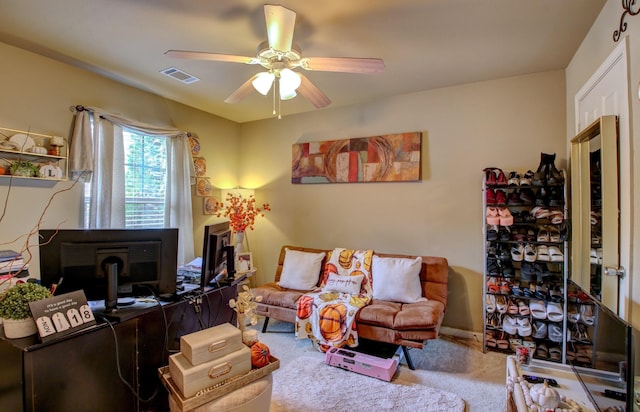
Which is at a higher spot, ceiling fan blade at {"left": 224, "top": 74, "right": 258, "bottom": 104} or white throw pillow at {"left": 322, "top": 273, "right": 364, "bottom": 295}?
ceiling fan blade at {"left": 224, "top": 74, "right": 258, "bottom": 104}

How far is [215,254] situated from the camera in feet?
7.15

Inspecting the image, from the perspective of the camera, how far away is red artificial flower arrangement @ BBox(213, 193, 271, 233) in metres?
4.08

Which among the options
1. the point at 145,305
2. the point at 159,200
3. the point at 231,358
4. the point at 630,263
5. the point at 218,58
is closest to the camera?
the point at 231,358

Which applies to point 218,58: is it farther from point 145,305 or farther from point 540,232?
point 540,232

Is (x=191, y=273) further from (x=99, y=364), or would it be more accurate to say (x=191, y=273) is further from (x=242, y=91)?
(x=242, y=91)

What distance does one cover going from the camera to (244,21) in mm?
2115

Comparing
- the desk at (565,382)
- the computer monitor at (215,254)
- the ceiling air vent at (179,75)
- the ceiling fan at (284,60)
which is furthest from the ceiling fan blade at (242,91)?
the desk at (565,382)

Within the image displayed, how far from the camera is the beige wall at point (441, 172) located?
9.94 feet

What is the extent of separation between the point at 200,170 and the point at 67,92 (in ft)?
5.05

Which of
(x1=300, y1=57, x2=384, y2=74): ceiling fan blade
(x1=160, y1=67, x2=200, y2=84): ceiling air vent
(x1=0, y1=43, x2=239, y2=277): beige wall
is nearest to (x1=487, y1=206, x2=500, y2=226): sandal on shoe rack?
(x1=300, y1=57, x2=384, y2=74): ceiling fan blade

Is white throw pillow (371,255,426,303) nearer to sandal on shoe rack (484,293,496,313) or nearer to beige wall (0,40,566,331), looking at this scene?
beige wall (0,40,566,331)

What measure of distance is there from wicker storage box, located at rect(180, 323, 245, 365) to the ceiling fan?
1.57 m

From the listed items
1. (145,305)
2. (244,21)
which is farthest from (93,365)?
(244,21)

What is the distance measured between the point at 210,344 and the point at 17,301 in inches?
33.3
